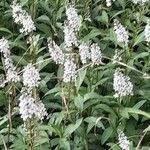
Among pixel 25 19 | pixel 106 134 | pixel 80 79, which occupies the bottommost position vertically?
pixel 106 134

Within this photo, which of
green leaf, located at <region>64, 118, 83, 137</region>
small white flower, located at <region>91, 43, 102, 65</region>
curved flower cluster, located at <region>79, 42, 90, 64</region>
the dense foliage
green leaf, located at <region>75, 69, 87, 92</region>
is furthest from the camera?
green leaf, located at <region>75, 69, 87, 92</region>

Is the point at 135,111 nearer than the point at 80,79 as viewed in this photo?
Yes

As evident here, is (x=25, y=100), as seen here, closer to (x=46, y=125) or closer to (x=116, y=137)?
(x=46, y=125)

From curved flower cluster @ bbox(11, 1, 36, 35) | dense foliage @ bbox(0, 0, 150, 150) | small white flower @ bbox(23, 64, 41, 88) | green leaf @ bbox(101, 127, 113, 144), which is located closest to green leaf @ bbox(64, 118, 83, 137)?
dense foliage @ bbox(0, 0, 150, 150)

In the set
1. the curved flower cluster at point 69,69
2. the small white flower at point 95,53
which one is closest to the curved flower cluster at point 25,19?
the small white flower at point 95,53

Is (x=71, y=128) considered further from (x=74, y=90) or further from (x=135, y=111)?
(x=135, y=111)

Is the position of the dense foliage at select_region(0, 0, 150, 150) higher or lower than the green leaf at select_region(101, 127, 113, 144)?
higher

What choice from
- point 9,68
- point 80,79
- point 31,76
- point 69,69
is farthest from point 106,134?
point 9,68

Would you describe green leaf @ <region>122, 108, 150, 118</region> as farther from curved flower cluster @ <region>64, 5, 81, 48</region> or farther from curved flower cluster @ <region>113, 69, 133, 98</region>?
curved flower cluster @ <region>64, 5, 81, 48</region>
